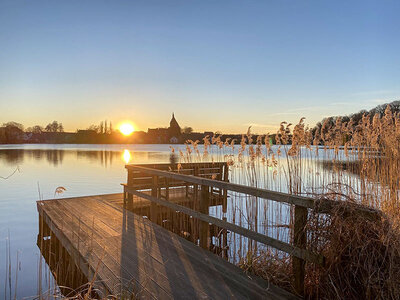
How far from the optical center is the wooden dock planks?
2650 mm

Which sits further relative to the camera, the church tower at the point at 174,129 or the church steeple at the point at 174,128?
the church steeple at the point at 174,128

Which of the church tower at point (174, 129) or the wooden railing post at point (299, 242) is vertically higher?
the church tower at point (174, 129)

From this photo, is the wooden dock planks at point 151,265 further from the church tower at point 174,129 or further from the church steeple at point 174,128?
the church steeple at point 174,128

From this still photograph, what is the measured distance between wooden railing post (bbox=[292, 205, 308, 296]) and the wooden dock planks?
0.48ft

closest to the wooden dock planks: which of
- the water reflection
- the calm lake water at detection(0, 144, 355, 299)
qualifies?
the calm lake water at detection(0, 144, 355, 299)

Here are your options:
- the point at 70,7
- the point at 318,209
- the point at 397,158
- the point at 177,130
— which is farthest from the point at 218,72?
the point at 177,130

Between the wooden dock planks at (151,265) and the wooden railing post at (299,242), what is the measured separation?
0.48ft

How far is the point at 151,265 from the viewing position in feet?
10.6

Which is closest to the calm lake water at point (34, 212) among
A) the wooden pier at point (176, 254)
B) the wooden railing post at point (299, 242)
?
the wooden pier at point (176, 254)

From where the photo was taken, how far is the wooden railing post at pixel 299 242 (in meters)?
2.57

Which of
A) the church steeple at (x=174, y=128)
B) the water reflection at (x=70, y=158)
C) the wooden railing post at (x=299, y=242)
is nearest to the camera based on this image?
the wooden railing post at (x=299, y=242)

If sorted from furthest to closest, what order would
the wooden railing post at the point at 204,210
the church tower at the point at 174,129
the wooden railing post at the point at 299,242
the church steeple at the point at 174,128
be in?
the church steeple at the point at 174,128 → the church tower at the point at 174,129 → the wooden railing post at the point at 204,210 → the wooden railing post at the point at 299,242

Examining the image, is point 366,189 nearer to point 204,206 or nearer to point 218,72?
point 204,206

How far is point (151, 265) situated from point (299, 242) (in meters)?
1.68
